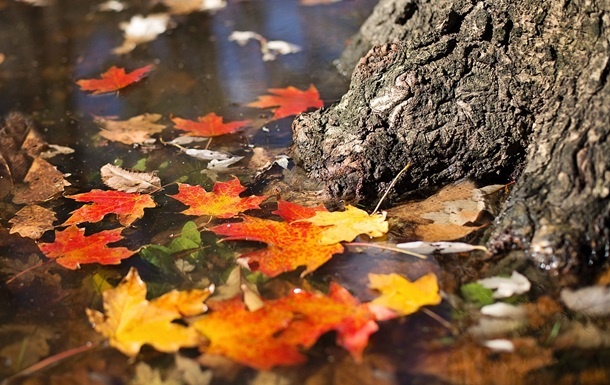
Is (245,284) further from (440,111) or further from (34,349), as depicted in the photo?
(440,111)

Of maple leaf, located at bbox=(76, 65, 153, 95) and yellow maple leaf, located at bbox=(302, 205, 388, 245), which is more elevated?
yellow maple leaf, located at bbox=(302, 205, 388, 245)

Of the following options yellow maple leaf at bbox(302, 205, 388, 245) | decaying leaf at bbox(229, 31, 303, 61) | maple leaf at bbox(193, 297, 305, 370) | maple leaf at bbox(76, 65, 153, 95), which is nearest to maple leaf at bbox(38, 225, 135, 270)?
maple leaf at bbox(193, 297, 305, 370)

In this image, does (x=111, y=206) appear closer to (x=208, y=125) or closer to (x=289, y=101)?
(x=208, y=125)

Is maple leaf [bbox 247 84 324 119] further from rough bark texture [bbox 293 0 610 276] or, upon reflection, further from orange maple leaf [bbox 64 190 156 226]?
orange maple leaf [bbox 64 190 156 226]

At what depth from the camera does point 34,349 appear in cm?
163

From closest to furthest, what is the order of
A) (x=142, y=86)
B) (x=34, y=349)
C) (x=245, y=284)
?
(x=34, y=349) → (x=245, y=284) → (x=142, y=86)

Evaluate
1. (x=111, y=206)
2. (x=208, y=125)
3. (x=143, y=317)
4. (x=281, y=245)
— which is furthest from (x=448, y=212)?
(x=208, y=125)

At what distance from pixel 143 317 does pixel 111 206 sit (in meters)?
0.64

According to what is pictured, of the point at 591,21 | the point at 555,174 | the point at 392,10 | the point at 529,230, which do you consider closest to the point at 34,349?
the point at 529,230

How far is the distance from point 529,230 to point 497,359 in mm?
428

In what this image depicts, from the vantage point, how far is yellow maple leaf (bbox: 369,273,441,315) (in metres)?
1.65

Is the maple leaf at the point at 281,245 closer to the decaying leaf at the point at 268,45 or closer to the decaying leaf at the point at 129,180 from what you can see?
the decaying leaf at the point at 129,180

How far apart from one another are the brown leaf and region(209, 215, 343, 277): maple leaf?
0.71 metres

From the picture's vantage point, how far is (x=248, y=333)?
158 cm
